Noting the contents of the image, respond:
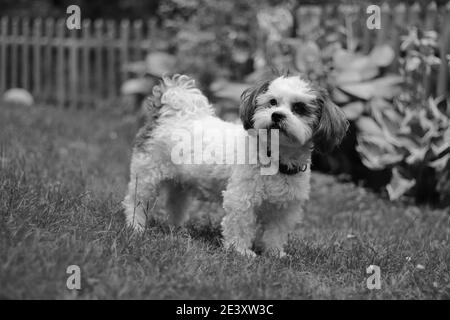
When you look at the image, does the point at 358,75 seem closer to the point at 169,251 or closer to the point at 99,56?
the point at 169,251

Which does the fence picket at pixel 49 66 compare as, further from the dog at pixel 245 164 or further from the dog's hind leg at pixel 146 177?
the dog's hind leg at pixel 146 177

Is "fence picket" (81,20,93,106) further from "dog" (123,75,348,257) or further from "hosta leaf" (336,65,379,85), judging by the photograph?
"dog" (123,75,348,257)

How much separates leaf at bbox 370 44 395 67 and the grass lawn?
214 cm

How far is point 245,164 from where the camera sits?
14.3 feet

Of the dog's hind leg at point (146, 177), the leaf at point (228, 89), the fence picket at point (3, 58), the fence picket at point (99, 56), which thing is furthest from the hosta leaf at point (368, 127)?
the fence picket at point (3, 58)

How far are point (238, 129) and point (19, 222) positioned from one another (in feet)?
5.40

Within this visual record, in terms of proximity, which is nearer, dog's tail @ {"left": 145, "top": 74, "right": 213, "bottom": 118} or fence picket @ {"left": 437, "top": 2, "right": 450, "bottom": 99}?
dog's tail @ {"left": 145, "top": 74, "right": 213, "bottom": 118}

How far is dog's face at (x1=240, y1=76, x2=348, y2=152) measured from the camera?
4023mm

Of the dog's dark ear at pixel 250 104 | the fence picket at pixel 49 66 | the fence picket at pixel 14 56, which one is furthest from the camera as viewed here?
the fence picket at pixel 14 56

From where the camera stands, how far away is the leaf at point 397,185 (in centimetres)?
675

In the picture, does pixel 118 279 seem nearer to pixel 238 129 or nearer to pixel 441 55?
pixel 238 129

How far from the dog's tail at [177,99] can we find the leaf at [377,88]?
3.11 metres

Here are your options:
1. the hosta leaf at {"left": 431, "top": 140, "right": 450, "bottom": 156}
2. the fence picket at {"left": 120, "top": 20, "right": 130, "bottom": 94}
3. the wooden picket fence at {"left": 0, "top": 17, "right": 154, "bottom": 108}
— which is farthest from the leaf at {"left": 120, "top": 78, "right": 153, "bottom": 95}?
the hosta leaf at {"left": 431, "top": 140, "right": 450, "bottom": 156}
